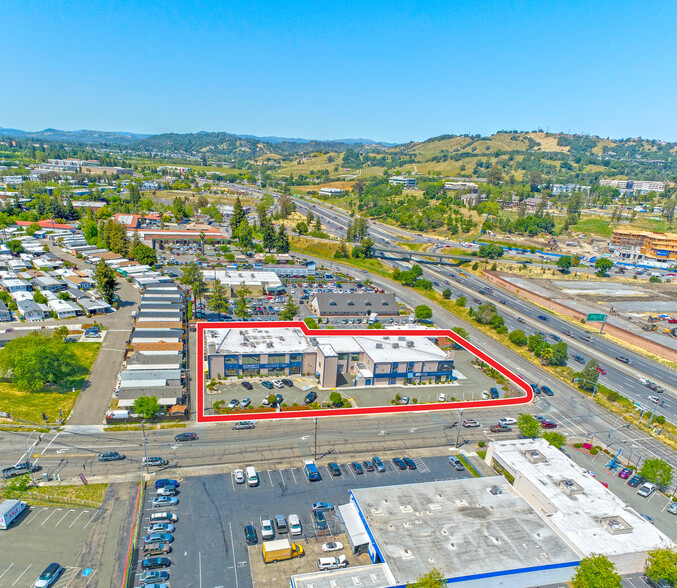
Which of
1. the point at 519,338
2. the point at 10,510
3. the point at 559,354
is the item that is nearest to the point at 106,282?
the point at 10,510

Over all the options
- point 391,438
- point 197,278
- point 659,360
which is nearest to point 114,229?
point 197,278

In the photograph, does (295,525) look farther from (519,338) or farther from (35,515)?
(519,338)

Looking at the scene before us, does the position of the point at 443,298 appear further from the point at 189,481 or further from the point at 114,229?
the point at 114,229

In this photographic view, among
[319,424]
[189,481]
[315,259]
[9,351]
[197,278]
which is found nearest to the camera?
[189,481]

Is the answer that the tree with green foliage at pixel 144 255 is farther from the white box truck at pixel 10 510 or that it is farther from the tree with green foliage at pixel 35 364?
the white box truck at pixel 10 510

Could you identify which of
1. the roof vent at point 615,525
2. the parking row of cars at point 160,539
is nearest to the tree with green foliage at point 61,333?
the parking row of cars at point 160,539
